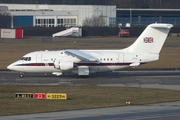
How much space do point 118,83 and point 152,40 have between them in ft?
22.3

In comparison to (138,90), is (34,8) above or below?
above

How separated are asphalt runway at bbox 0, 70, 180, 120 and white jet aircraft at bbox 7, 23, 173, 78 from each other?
2.91 ft

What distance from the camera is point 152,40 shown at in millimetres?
55750

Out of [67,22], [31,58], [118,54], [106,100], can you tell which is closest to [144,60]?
[118,54]

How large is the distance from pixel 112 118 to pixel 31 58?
23.7 meters

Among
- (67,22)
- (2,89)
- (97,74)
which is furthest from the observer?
(67,22)

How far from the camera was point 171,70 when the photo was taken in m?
61.9

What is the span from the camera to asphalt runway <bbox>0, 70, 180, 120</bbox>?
33406 mm

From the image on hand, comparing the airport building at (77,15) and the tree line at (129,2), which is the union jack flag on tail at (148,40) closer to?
the airport building at (77,15)

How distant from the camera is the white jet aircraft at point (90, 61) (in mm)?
54438

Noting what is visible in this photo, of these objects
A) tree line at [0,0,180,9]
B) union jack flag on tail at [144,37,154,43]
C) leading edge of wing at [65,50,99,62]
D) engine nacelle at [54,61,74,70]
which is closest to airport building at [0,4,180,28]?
tree line at [0,0,180,9]

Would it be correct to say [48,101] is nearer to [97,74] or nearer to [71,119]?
[71,119]

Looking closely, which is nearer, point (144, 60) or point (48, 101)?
point (48, 101)

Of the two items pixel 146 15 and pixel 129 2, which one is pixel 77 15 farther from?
pixel 129 2
